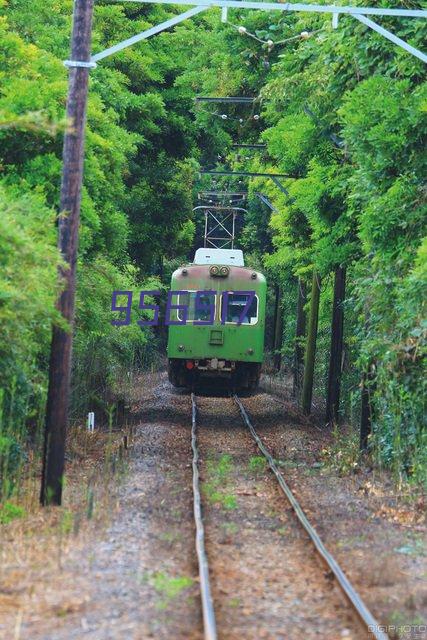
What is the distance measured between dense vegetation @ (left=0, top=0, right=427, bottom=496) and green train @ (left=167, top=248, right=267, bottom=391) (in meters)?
1.37

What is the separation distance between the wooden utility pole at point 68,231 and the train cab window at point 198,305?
14.7 m

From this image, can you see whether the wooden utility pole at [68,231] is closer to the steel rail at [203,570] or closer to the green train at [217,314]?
the steel rail at [203,570]

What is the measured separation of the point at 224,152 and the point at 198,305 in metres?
8.33

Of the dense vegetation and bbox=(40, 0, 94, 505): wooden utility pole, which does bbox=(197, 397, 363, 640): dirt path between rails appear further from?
the dense vegetation

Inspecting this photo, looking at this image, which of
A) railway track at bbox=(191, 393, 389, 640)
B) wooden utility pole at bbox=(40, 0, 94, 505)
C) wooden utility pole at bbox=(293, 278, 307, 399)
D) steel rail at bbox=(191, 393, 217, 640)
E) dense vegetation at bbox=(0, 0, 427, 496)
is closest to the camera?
steel rail at bbox=(191, 393, 217, 640)

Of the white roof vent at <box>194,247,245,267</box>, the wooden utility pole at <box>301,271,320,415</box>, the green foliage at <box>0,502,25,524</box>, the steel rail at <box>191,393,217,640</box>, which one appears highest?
the white roof vent at <box>194,247,245,267</box>

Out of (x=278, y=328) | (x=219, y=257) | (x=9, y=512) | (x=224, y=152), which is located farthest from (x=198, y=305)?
(x=278, y=328)

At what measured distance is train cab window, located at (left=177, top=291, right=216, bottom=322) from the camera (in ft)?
91.4

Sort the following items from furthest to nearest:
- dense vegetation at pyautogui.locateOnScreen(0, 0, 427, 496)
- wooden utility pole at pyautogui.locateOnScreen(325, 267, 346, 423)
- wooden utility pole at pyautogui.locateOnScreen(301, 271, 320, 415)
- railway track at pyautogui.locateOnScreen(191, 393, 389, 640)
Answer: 1. wooden utility pole at pyautogui.locateOnScreen(301, 271, 320, 415)
2. wooden utility pole at pyautogui.locateOnScreen(325, 267, 346, 423)
3. dense vegetation at pyautogui.locateOnScreen(0, 0, 427, 496)
4. railway track at pyautogui.locateOnScreen(191, 393, 389, 640)

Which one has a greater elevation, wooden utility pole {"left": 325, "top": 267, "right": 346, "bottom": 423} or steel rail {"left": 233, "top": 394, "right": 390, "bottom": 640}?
wooden utility pole {"left": 325, "top": 267, "right": 346, "bottom": 423}

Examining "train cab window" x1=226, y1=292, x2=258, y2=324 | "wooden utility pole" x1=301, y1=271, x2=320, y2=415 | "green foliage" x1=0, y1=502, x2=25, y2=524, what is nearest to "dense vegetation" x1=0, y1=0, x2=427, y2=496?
"green foliage" x1=0, y1=502, x2=25, y2=524

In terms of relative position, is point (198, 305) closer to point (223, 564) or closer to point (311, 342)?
point (311, 342)

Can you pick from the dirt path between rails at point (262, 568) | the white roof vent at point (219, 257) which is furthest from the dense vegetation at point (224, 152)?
the dirt path between rails at point (262, 568)

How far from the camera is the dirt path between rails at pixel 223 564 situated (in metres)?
7.87
